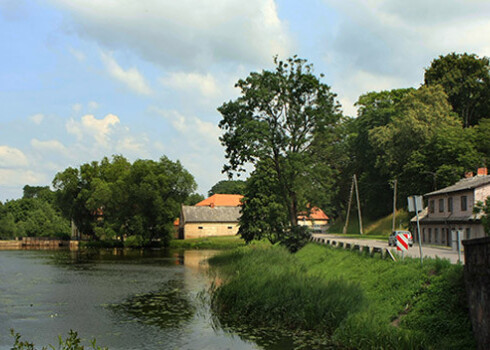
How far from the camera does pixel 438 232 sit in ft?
152

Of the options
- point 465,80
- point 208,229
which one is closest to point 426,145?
point 465,80

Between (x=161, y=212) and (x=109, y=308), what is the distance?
54514 millimetres

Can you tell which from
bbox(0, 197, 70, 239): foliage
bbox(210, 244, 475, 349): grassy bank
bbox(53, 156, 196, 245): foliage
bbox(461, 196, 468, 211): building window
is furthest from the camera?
bbox(0, 197, 70, 239): foliage

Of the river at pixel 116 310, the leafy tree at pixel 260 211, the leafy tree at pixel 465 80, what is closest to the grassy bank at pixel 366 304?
the river at pixel 116 310

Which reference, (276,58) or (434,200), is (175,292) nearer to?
(276,58)

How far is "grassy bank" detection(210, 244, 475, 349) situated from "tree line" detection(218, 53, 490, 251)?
20.5 meters

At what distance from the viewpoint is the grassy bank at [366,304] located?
13.6 metres

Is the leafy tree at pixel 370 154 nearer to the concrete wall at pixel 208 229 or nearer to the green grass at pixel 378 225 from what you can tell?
the green grass at pixel 378 225

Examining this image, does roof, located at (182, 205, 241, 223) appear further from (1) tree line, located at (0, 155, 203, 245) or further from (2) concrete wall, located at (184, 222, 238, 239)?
(1) tree line, located at (0, 155, 203, 245)

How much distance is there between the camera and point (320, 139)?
150 ft

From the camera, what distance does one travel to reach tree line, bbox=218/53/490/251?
4397 cm

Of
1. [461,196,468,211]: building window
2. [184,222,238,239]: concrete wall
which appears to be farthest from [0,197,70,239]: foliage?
[461,196,468,211]: building window

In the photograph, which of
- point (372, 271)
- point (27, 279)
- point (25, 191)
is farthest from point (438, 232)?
point (25, 191)

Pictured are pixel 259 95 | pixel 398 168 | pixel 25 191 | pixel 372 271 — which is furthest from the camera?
pixel 25 191
